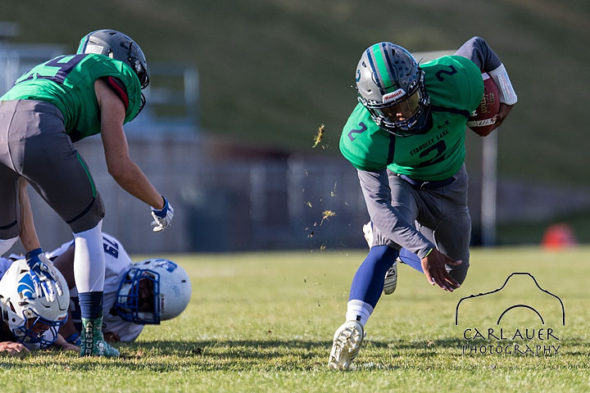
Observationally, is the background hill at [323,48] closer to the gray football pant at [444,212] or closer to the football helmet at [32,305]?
the gray football pant at [444,212]

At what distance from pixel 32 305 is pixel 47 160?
89 centimetres

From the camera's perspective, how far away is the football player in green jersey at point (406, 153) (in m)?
4.31

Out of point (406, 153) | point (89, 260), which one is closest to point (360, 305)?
point (406, 153)

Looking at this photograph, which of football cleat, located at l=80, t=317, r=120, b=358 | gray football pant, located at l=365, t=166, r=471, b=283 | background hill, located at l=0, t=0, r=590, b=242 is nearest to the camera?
football cleat, located at l=80, t=317, r=120, b=358

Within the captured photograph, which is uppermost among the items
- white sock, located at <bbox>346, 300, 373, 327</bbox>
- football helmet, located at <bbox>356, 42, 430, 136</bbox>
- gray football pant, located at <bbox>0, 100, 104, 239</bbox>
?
football helmet, located at <bbox>356, 42, 430, 136</bbox>

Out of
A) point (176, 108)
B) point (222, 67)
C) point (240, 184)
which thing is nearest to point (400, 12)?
point (222, 67)

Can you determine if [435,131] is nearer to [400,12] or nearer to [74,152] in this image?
[74,152]

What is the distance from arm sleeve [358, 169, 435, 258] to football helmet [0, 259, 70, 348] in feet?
5.74

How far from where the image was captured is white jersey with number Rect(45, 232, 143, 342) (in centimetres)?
519

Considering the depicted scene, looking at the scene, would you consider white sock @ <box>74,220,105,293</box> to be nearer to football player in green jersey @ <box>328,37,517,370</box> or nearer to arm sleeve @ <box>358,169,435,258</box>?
football player in green jersey @ <box>328,37,517,370</box>

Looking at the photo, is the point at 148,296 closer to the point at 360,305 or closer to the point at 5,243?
the point at 5,243

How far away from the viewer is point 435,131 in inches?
183

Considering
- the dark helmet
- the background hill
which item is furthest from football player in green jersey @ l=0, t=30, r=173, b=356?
the background hill

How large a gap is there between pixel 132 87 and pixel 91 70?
231 mm
